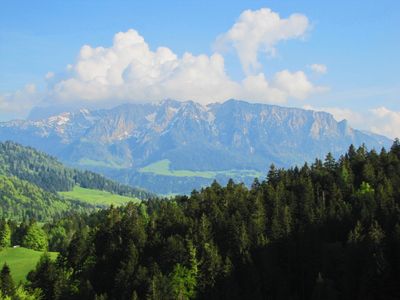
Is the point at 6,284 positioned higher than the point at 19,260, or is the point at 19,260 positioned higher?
the point at 6,284

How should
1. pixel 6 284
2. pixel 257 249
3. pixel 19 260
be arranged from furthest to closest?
pixel 19 260 < pixel 257 249 < pixel 6 284

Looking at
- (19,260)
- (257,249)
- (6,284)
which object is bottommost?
(19,260)

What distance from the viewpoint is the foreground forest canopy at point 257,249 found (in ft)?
296

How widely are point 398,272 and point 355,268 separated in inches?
287

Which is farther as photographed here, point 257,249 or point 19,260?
point 19,260

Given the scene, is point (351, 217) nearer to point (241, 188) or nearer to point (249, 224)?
point (249, 224)

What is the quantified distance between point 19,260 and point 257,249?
8258cm

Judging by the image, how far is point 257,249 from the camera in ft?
359

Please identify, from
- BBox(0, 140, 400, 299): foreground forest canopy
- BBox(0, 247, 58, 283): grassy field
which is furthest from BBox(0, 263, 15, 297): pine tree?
BBox(0, 247, 58, 283): grassy field

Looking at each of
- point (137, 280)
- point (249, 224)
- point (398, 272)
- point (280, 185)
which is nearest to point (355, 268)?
point (398, 272)

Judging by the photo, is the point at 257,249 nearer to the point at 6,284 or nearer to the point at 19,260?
the point at 6,284

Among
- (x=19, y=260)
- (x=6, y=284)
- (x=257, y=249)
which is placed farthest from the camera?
(x=19, y=260)

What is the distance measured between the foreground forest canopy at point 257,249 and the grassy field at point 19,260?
13.1 m

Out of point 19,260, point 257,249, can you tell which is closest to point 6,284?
point 257,249
